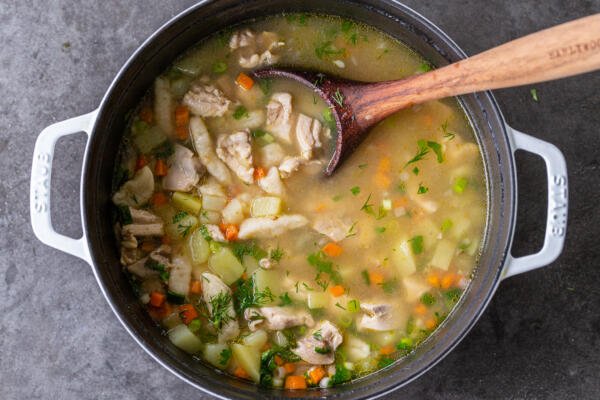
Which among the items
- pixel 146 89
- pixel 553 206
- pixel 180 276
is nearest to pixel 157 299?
pixel 180 276

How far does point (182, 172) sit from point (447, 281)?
1.47 m

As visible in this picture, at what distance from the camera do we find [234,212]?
11.5 ft

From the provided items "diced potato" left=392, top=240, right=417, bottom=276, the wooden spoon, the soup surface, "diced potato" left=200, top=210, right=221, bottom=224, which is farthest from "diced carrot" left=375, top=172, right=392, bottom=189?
"diced potato" left=200, top=210, right=221, bottom=224

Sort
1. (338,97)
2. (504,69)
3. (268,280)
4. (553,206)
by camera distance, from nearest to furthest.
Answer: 1. (504,69)
2. (553,206)
3. (338,97)
4. (268,280)

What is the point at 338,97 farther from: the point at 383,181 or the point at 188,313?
the point at 188,313

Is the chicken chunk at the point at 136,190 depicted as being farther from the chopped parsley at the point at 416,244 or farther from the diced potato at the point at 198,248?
the chopped parsley at the point at 416,244

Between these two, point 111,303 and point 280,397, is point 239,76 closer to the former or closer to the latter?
point 111,303

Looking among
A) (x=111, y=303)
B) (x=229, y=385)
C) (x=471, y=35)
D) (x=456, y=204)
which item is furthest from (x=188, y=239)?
(x=471, y=35)

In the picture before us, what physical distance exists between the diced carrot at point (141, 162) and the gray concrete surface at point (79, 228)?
1.23 feet

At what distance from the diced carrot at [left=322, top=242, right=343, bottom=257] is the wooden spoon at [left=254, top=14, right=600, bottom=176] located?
363 mm

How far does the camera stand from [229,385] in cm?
341

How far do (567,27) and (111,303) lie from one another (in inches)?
89.4

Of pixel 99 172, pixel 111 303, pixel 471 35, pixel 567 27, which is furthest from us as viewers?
pixel 471 35

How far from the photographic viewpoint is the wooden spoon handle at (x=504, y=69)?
261 centimetres
